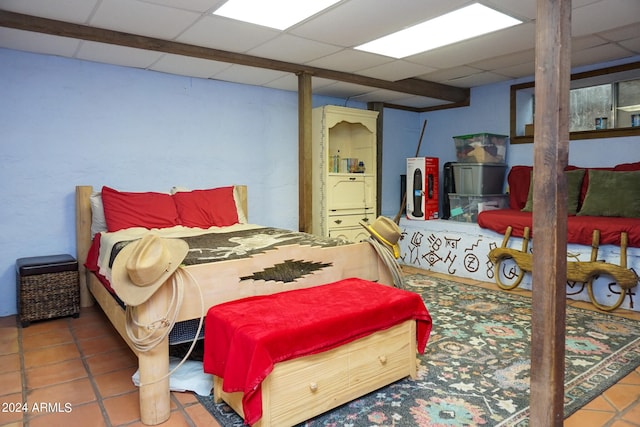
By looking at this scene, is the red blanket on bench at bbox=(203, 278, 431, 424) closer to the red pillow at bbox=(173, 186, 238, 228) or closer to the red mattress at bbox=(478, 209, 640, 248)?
the red pillow at bbox=(173, 186, 238, 228)

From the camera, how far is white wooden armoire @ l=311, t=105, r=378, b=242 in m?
5.03

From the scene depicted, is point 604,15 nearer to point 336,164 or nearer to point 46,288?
point 336,164

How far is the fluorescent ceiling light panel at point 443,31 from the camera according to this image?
3057mm

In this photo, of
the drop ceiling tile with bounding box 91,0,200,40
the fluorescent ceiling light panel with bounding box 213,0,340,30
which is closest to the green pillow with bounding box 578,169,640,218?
the fluorescent ceiling light panel with bounding box 213,0,340,30

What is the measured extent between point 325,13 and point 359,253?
5.56 ft

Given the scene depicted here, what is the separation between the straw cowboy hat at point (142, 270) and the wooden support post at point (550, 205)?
5.32 feet

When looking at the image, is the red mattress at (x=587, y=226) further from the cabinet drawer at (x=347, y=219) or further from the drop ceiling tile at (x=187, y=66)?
the drop ceiling tile at (x=187, y=66)

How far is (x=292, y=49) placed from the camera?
374 cm

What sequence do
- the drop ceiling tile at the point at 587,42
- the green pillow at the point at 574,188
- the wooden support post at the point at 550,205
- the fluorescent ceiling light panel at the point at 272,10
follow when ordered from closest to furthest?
the wooden support post at the point at 550,205 → the fluorescent ceiling light panel at the point at 272,10 → the drop ceiling tile at the point at 587,42 → the green pillow at the point at 574,188

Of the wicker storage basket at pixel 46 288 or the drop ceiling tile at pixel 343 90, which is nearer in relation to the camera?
the wicker storage basket at pixel 46 288

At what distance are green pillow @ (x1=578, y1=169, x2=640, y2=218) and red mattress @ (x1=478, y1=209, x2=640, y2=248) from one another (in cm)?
11

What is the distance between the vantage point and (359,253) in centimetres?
293

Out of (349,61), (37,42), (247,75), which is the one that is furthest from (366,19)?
(37,42)


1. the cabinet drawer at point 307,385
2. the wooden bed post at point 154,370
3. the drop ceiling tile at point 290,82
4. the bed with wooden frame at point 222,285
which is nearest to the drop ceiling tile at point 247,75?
the drop ceiling tile at point 290,82
